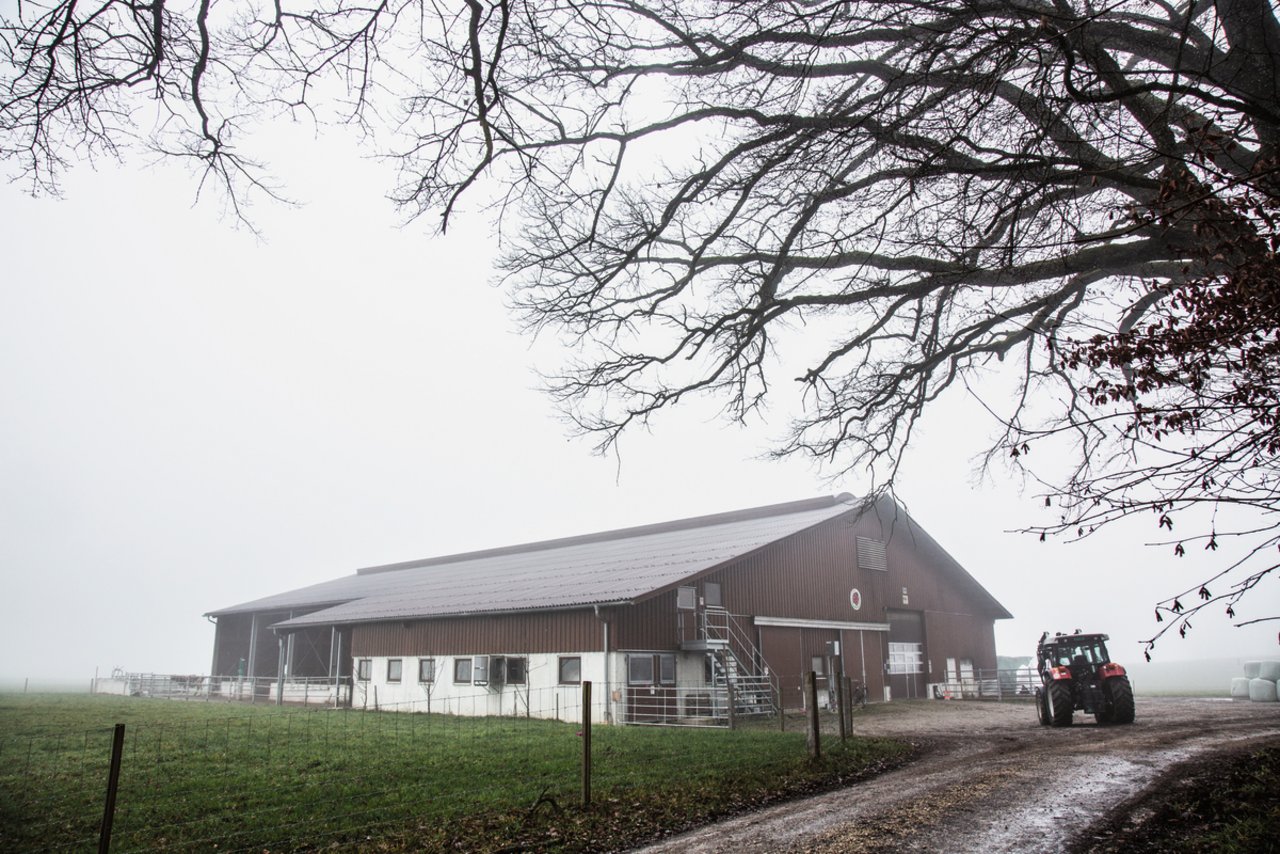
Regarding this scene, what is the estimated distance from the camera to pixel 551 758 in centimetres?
1452

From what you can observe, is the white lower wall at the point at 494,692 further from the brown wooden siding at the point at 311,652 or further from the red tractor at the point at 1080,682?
the red tractor at the point at 1080,682

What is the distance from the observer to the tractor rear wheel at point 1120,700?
64.1 feet

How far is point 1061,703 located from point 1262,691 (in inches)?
641

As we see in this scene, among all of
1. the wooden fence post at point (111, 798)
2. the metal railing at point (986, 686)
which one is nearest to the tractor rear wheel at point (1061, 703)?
the metal railing at point (986, 686)

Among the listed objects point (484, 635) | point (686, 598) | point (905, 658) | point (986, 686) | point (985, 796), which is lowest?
point (986, 686)

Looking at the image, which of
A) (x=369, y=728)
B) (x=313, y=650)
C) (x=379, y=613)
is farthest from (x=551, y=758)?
(x=313, y=650)

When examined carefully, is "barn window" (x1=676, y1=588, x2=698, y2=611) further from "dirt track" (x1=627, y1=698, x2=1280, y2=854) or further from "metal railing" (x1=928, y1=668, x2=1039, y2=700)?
"metal railing" (x1=928, y1=668, x2=1039, y2=700)

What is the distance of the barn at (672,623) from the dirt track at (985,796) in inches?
173

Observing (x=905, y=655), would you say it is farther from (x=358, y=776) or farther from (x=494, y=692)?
(x=358, y=776)

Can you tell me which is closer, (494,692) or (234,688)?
(494,692)

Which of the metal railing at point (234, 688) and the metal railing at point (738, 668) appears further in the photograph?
the metal railing at point (234, 688)

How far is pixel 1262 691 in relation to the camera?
98.5 ft

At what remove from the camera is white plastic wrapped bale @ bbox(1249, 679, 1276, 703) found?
2986cm

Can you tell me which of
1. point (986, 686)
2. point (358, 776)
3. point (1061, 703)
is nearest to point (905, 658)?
point (986, 686)
